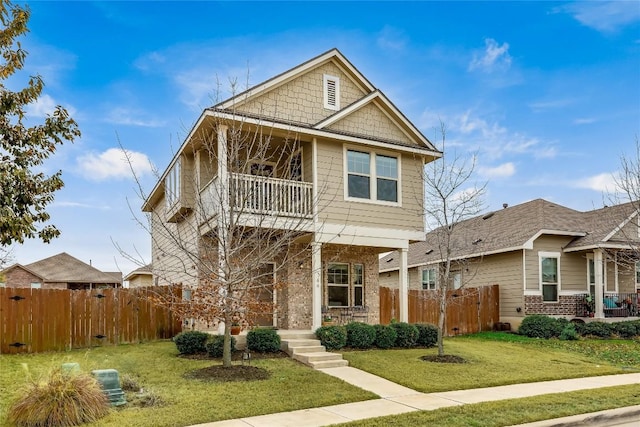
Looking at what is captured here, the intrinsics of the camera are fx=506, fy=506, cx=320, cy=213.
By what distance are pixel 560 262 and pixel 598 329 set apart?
3.27 m

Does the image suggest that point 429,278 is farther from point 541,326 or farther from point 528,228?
point 541,326

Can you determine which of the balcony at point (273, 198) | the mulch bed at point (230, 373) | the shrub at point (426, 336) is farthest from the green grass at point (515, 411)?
the balcony at point (273, 198)

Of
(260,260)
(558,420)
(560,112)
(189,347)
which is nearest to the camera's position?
(558,420)

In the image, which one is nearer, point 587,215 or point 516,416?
point 516,416

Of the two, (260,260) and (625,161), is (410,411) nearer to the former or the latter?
(260,260)

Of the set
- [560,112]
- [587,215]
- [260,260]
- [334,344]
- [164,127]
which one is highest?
[560,112]

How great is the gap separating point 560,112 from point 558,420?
14202mm

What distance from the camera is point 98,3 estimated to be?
1215 cm

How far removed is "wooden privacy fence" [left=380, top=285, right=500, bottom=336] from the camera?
18500 mm

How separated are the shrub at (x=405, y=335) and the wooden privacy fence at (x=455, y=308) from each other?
349 centimetres

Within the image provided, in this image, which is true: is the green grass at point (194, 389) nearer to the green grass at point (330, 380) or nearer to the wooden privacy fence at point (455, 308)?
the green grass at point (330, 380)

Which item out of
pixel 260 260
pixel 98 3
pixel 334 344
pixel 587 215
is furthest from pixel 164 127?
pixel 587 215

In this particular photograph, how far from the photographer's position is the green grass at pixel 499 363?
1048 centimetres

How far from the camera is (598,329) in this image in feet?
62.7
